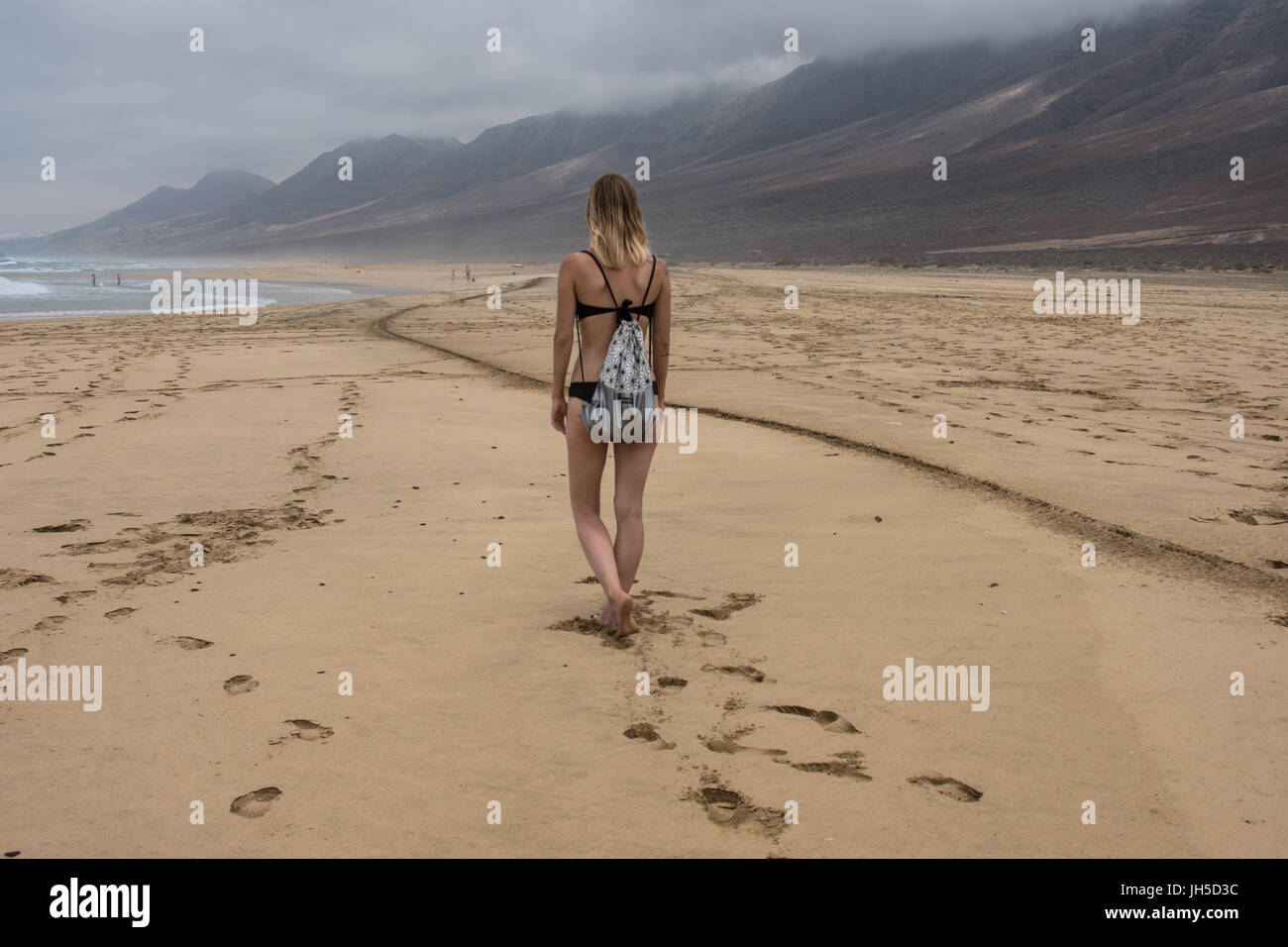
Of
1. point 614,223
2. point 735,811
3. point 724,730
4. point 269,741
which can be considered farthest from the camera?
point 614,223

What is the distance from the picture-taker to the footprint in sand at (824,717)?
123 inches

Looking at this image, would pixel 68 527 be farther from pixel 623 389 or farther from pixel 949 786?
pixel 949 786

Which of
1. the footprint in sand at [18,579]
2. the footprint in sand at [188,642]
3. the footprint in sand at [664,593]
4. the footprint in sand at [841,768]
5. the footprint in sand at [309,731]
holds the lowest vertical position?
the footprint in sand at [841,768]

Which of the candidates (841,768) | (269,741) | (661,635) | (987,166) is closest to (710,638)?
(661,635)

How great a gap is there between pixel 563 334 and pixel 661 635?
4.08 ft

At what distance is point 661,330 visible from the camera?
376cm

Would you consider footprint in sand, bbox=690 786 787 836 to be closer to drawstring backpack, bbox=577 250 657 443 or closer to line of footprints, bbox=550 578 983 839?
line of footprints, bbox=550 578 983 839

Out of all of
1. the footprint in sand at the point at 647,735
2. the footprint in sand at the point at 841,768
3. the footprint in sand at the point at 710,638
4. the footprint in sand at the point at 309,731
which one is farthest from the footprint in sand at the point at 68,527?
the footprint in sand at the point at 841,768

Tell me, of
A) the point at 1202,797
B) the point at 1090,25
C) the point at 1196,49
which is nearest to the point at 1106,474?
the point at 1202,797

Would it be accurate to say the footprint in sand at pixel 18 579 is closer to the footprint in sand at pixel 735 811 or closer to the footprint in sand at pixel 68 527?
the footprint in sand at pixel 68 527

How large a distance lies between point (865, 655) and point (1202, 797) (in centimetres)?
121

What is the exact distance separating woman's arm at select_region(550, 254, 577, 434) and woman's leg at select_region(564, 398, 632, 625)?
44 millimetres
